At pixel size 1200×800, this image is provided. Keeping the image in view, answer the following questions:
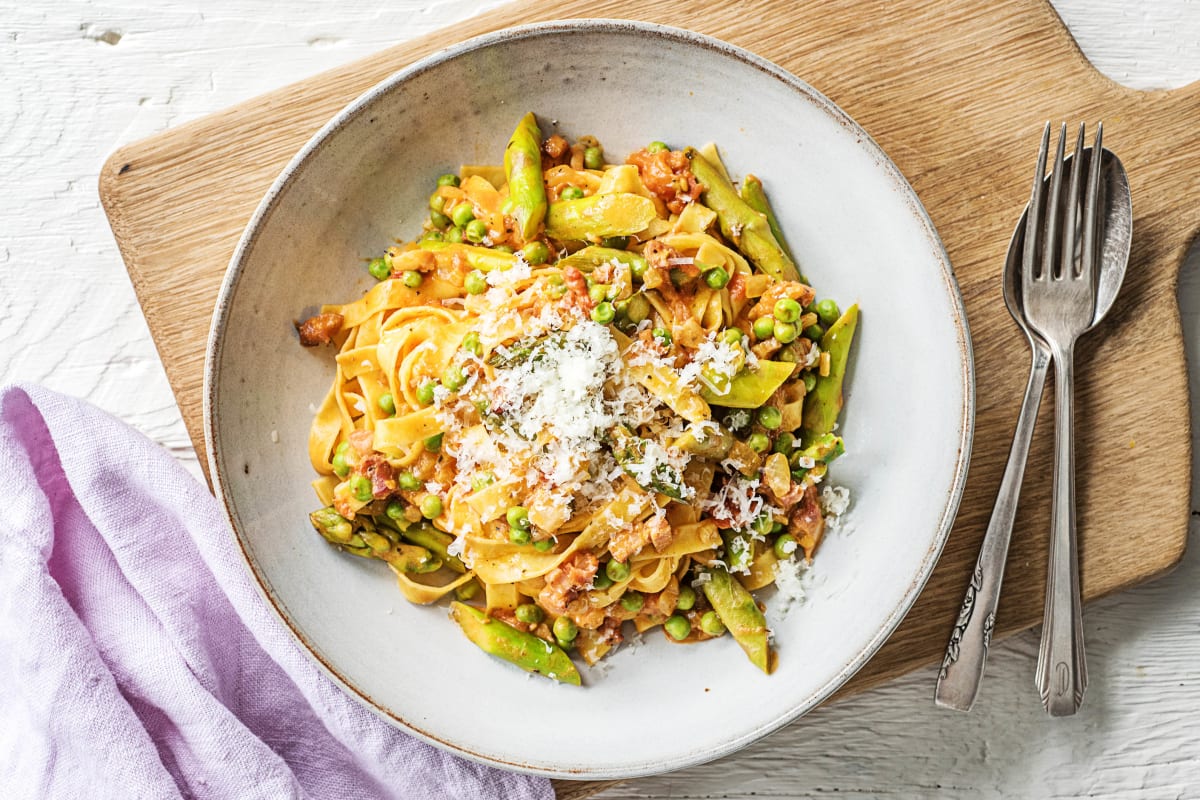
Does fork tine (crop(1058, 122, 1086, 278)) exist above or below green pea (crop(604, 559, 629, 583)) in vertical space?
above

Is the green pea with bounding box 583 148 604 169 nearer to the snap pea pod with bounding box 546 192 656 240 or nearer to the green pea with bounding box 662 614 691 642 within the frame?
the snap pea pod with bounding box 546 192 656 240

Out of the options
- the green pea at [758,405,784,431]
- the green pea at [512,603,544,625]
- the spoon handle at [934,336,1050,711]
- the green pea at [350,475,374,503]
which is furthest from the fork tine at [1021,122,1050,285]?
the green pea at [350,475,374,503]

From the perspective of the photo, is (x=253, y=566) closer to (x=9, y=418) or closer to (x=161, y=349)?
(x=161, y=349)

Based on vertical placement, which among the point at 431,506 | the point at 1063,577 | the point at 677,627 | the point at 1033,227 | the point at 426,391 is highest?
the point at 1033,227

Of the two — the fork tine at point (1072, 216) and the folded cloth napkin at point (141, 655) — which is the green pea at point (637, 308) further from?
the folded cloth napkin at point (141, 655)

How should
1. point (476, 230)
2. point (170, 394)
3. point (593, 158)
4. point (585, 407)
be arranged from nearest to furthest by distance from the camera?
point (585, 407) < point (476, 230) < point (593, 158) < point (170, 394)

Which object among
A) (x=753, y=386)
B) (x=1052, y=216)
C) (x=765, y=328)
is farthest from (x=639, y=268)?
(x=1052, y=216)

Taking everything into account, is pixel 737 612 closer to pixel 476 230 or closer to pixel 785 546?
pixel 785 546
